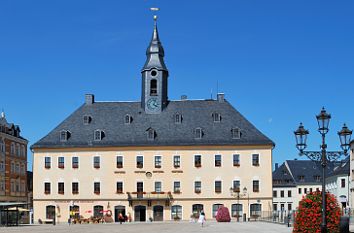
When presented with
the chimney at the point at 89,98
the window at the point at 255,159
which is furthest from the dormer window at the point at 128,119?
the window at the point at 255,159

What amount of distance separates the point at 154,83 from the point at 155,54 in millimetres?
3704

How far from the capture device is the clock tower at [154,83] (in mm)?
79312

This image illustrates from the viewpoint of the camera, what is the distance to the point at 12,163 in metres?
88.0

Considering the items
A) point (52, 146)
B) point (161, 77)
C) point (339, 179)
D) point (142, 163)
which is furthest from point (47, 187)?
point (339, 179)

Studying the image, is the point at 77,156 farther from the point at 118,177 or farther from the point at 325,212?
the point at 325,212

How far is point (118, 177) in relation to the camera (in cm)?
7569

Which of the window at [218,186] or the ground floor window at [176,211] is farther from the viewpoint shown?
the ground floor window at [176,211]

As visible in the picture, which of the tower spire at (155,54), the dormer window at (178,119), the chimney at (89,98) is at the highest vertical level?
the tower spire at (155,54)

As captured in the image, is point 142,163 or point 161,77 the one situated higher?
point 161,77

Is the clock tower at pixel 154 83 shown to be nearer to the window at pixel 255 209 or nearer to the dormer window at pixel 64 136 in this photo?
the dormer window at pixel 64 136

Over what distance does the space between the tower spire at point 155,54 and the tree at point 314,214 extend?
53570 mm

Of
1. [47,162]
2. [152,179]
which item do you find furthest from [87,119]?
[152,179]

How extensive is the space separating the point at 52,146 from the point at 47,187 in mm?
4710

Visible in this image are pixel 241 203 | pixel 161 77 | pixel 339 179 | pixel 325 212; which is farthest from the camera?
pixel 339 179
